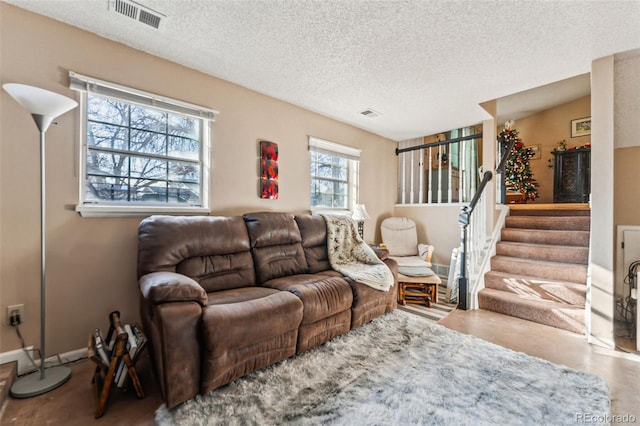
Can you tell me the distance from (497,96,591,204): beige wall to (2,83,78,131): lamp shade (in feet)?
21.6

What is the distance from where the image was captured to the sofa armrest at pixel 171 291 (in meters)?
1.47

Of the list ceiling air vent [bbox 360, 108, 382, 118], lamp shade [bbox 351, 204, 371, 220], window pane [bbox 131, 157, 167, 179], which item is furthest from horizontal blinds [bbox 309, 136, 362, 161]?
window pane [bbox 131, 157, 167, 179]

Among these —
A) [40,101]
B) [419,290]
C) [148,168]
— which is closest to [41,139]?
[40,101]

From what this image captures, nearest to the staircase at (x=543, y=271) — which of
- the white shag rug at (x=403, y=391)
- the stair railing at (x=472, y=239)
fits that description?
the stair railing at (x=472, y=239)

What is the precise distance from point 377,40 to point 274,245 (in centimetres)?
196

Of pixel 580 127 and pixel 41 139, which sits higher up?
pixel 580 127

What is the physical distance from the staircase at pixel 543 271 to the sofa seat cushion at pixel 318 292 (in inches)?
71.4

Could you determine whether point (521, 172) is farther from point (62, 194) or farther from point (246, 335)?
point (62, 194)

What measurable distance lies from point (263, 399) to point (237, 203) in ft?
6.13

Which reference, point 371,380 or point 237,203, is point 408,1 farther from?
point 371,380

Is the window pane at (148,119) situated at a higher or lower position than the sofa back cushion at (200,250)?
higher

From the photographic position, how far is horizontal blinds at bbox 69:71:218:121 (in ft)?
6.66

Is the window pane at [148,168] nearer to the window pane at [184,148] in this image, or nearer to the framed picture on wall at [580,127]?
the window pane at [184,148]

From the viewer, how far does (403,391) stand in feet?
5.32
